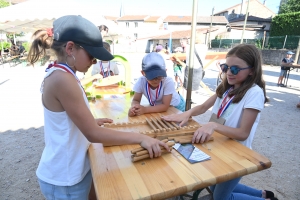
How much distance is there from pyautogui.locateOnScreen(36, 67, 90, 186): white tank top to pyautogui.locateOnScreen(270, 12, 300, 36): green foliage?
26908mm

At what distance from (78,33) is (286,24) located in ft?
92.0

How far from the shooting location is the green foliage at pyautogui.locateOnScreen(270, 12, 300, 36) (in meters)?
21.5

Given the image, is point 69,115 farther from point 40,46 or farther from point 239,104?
point 239,104

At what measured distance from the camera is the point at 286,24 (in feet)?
74.4

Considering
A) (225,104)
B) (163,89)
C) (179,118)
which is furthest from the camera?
(163,89)

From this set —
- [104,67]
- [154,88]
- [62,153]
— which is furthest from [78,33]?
[104,67]

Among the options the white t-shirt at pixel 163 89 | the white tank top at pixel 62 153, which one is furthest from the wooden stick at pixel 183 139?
the white t-shirt at pixel 163 89

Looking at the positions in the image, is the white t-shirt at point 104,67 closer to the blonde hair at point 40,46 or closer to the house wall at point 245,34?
the blonde hair at point 40,46

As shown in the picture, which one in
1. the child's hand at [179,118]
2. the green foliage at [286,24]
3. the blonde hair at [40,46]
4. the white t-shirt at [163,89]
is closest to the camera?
the blonde hair at [40,46]

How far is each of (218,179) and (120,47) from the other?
33075mm

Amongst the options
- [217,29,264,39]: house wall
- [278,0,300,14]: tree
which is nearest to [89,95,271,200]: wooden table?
[217,29,264,39]: house wall

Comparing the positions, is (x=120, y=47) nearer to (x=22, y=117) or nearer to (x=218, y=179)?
(x=22, y=117)

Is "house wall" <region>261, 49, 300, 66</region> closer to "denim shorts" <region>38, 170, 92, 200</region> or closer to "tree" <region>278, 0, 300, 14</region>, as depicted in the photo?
"denim shorts" <region>38, 170, 92, 200</region>

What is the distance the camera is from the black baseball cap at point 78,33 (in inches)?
42.6
